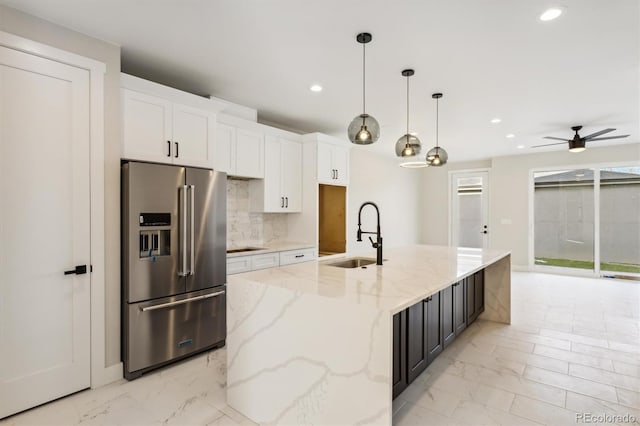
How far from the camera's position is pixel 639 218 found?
6129mm

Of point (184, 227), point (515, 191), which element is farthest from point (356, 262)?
point (515, 191)

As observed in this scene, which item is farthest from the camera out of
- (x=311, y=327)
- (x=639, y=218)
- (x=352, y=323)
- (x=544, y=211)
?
(x=544, y=211)

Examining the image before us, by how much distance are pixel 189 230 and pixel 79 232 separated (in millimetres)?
775

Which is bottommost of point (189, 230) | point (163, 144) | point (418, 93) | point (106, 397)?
point (106, 397)

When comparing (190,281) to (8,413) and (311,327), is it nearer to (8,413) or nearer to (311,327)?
(8,413)

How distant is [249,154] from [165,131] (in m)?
1.17

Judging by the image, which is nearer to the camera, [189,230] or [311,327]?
[311,327]

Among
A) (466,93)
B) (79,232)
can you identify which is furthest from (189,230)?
(466,93)

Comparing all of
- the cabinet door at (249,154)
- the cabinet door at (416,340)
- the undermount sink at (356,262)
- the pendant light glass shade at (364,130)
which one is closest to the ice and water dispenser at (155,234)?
the cabinet door at (249,154)

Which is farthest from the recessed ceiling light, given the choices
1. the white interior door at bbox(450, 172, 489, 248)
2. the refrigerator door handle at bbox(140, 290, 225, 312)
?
the white interior door at bbox(450, 172, 489, 248)

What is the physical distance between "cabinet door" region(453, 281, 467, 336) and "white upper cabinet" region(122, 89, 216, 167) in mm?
2667

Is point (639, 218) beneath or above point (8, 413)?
above

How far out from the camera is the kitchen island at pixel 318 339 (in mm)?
1604

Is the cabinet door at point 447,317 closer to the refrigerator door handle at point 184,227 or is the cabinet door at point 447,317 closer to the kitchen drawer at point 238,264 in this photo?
the kitchen drawer at point 238,264
